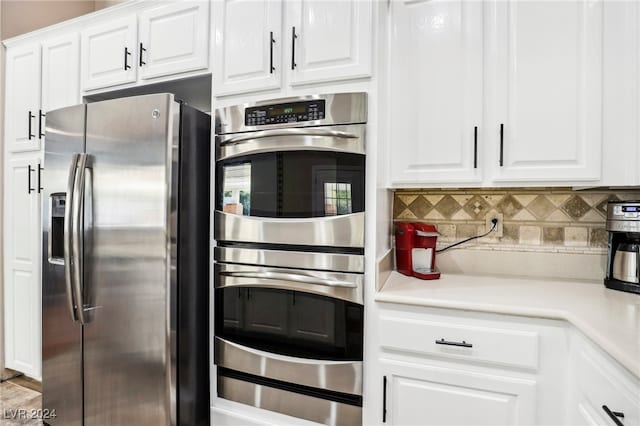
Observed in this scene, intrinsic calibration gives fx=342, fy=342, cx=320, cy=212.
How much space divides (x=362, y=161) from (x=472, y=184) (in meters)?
0.54

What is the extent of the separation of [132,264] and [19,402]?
1.59 metres

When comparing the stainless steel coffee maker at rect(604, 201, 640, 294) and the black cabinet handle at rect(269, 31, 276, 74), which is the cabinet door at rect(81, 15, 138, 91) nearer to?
the black cabinet handle at rect(269, 31, 276, 74)

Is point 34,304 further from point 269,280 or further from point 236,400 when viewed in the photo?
point 269,280

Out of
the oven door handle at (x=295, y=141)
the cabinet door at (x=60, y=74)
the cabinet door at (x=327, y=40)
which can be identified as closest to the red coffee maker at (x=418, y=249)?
the oven door handle at (x=295, y=141)

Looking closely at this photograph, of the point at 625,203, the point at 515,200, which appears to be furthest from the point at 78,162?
the point at 625,203

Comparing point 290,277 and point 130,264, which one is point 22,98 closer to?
point 130,264

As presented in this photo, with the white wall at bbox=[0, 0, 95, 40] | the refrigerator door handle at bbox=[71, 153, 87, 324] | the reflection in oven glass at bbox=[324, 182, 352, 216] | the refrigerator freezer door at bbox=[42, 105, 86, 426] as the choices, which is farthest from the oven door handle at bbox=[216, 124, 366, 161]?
the white wall at bbox=[0, 0, 95, 40]

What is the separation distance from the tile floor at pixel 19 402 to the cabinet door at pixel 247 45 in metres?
2.22

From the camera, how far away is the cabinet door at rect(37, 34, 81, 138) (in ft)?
6.94

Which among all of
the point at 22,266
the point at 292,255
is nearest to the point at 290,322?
the point at 292,255

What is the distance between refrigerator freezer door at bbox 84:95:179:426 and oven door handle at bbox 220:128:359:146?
10.3 inches

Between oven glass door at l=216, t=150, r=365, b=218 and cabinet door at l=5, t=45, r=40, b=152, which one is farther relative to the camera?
cabinet door at l=5, t=45, r=40, b=152

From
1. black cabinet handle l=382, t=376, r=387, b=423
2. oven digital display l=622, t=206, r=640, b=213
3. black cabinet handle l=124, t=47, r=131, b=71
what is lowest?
black cabinet handle l=382, t=376, r=387, b=423

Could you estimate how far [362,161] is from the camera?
1.42m
